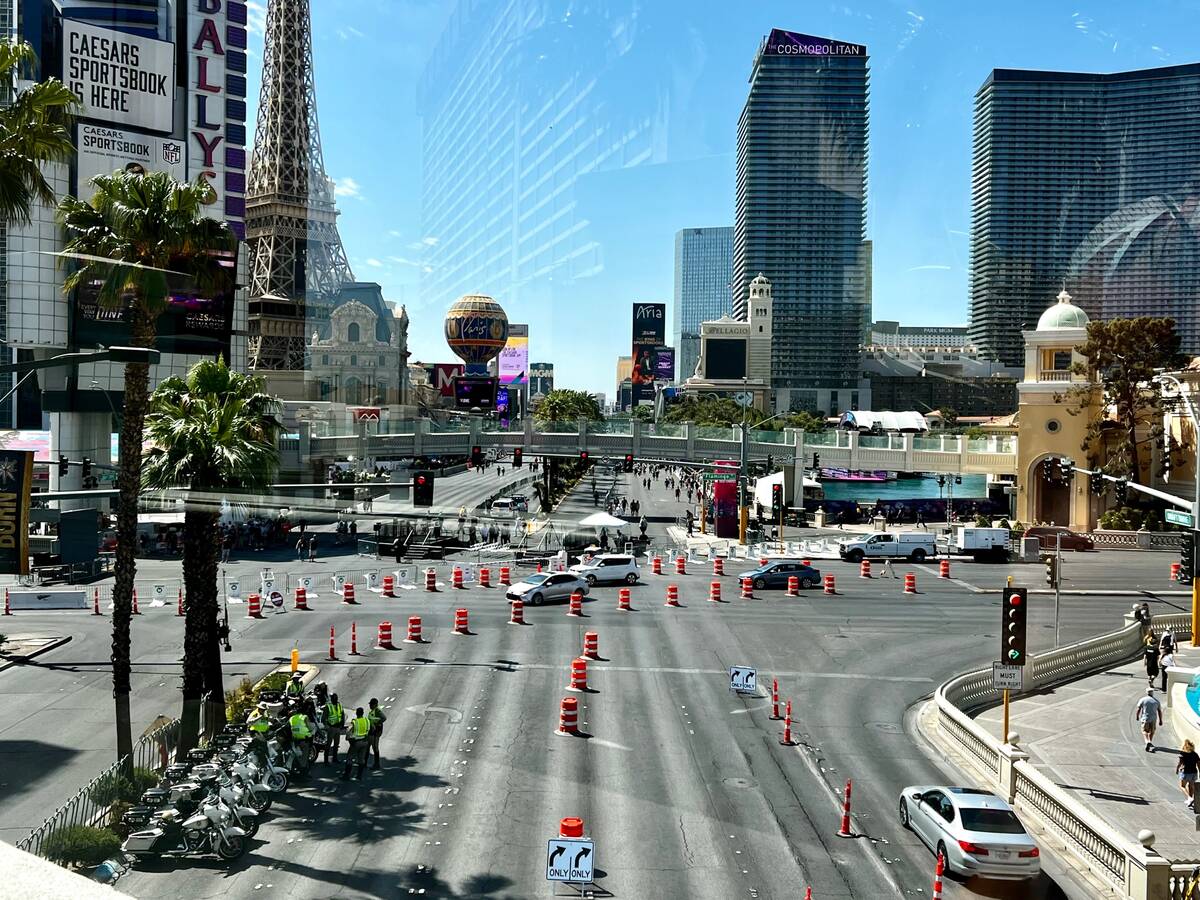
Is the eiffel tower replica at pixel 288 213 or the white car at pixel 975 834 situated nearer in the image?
the white car at pixel 975 834

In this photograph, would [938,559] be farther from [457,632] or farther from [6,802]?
[6,802]

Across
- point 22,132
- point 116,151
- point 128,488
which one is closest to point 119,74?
point 116,151

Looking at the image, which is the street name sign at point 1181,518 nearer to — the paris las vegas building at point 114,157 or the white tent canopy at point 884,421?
the paris las vegas building at point 114,157

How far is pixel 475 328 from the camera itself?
426 ft

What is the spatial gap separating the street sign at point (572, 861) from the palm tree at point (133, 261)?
9807 mm

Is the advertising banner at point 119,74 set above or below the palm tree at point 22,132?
above

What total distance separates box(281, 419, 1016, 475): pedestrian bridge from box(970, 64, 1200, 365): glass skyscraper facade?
122 metres

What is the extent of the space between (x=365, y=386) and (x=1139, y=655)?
9482 cm

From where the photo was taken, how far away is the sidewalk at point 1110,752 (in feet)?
57.7

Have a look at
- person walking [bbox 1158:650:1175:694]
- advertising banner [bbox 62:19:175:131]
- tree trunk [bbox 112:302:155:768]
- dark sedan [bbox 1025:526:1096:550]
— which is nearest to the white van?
dark sedan [bbox 1025:526:1096:550]

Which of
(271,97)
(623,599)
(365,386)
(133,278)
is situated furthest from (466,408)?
(133,278)

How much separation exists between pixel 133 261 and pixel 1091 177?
7863 inches

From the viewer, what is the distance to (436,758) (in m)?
19.9

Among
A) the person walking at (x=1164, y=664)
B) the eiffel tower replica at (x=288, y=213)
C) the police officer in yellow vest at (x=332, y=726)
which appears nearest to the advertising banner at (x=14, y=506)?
the police officer in yellow vest at (x=332, y=726)
